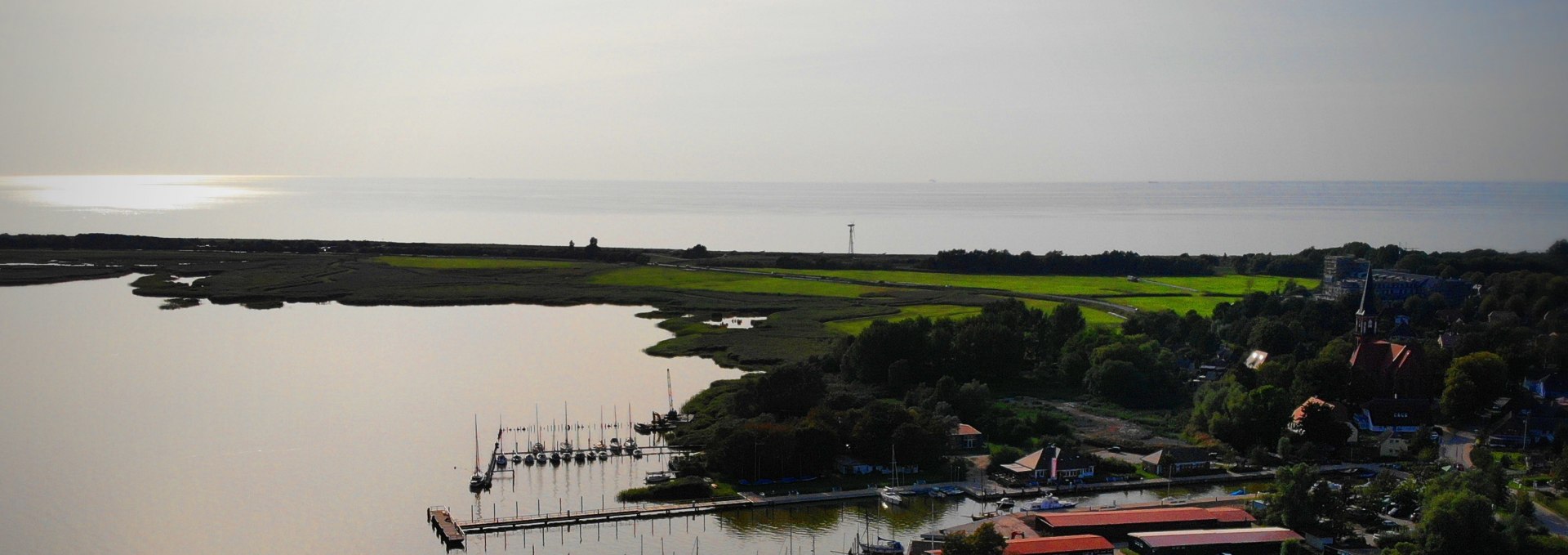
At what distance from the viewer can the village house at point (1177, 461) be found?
2734 centimetres

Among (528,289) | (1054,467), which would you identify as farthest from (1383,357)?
(528,289)

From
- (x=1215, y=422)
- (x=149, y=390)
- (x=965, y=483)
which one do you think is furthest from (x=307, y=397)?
(x=1215, y=422)

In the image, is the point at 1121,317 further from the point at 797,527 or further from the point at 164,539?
the point at 164,539

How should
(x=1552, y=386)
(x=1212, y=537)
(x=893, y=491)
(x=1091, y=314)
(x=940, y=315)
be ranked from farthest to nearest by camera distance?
(x=940, y=315), (x=1091, y=314), (x=1552, y=386), (x=893, y=491), (x=1212, y=537)

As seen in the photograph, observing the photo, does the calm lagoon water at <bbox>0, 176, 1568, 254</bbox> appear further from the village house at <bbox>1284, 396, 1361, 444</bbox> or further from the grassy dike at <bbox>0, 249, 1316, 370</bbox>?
the village house at <bbox>1284, 396, 1361, 444</bbox>

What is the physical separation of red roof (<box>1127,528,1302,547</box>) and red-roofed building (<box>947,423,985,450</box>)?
23.8ft

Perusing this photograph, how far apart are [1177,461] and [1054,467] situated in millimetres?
3018

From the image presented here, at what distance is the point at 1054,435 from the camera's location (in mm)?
29906

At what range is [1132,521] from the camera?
22.6m

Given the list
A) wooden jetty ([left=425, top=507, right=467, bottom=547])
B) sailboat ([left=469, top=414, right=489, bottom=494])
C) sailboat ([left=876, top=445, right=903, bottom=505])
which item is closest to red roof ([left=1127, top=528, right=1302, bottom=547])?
sailboat ([left=876, top=445, right=903, bottom=505])

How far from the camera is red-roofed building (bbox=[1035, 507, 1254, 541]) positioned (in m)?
22.2

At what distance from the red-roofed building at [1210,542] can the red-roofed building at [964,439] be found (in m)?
7.37

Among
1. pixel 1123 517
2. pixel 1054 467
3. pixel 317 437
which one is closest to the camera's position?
pixel 1123 517

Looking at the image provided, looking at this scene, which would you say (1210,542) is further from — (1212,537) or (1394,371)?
(1394,371)
